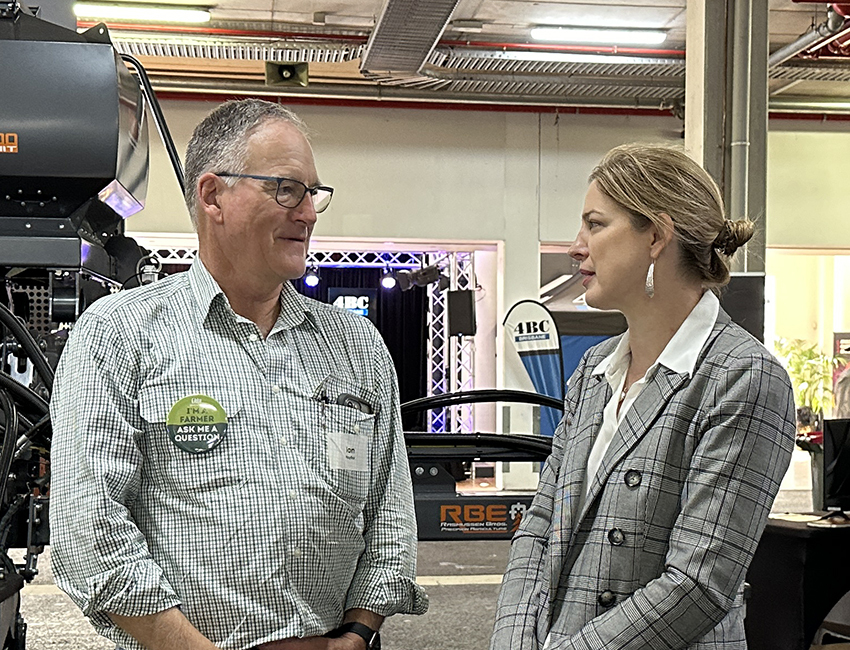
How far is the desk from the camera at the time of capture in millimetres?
3715

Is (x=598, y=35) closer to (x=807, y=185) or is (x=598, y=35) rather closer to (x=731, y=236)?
(x=807, y=185)

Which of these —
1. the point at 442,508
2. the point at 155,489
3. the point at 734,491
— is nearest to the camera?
the point at 734,491

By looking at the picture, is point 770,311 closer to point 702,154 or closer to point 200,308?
point 702,154

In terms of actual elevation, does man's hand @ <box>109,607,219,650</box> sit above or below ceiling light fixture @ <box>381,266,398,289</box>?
below

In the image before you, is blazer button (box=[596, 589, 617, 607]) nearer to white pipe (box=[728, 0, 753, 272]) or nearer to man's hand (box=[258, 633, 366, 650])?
man's hand (box=[258, 633, 366, 650])

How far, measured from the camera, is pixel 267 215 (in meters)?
1.75

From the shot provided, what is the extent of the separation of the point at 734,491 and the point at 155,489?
0.91 m

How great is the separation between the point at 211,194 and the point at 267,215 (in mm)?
117

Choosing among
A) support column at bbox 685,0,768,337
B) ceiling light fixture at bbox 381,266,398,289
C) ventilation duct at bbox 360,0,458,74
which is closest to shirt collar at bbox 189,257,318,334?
support column at bbox 685,0,768,337

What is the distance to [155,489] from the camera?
1638 mm

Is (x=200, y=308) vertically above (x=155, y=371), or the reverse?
(x=200, y=308)

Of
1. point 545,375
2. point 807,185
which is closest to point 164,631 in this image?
point 545,375

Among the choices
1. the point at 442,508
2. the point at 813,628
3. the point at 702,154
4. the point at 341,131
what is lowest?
the point at 813,628

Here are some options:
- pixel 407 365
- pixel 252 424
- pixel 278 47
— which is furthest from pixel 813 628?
pixel 407 365
